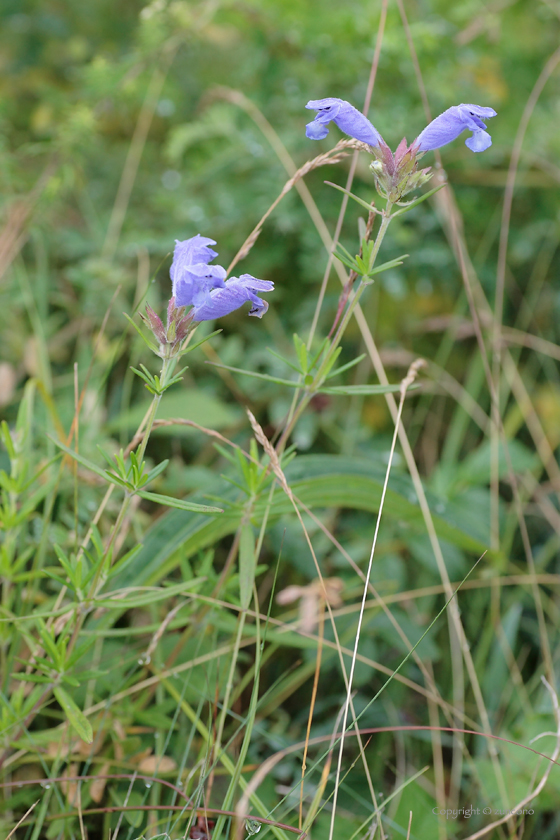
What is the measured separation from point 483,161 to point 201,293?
183 centimetres

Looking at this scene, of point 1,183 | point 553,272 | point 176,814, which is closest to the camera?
point 176,814

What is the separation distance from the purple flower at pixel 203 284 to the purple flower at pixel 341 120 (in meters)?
0.26

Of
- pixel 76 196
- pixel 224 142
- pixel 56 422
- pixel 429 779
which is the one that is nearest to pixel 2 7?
pixel 76 196

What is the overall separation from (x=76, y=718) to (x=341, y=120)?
41.4 inches

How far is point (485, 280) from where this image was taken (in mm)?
2260

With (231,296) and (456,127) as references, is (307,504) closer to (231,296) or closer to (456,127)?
(231,296)

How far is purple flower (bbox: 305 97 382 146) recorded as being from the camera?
0.93 metres

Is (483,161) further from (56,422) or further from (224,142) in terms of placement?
(56,422)

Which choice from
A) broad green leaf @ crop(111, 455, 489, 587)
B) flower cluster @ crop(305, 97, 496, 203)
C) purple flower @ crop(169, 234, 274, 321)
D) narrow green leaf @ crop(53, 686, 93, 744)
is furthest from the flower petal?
narrow green leaf @ crop(53, 686, 93, 744)

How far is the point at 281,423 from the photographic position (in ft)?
5.45

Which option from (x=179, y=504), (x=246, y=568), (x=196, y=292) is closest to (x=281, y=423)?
(x=246, y=568)

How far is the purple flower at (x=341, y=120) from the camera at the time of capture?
0.93 metres

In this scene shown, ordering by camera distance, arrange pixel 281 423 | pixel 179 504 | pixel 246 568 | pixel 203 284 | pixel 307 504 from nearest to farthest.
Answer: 1. pixel 203 284
2. pixel 179 504
3. pixel 246 568
4. pixel 307 504
5. pixel 281 423

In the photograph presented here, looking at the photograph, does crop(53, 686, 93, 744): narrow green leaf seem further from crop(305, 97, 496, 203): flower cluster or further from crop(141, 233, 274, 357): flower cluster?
crop(305, 97, 496, 203): flower cluster
